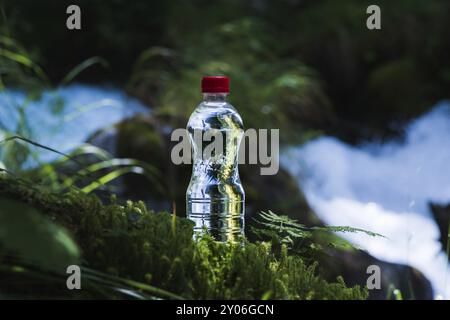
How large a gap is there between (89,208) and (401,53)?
305 inches

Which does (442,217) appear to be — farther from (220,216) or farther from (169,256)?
(169,256)

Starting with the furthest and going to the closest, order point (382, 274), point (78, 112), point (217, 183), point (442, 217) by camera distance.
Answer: point (78, 112), point (442, 217), point (382, 274), point (217, 183)

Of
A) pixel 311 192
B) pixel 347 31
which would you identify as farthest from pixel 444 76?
pixel 311 192

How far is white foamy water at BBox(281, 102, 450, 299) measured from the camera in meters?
5.21

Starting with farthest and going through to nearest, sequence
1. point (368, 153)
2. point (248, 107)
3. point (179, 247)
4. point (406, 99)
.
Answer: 1. point (406, 99)
2. point (368, 153)
3. point (248, 107)
4. point (179, 247)

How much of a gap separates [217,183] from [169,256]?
794 mm

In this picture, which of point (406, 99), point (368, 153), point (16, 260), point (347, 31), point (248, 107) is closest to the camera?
point (16, 260)

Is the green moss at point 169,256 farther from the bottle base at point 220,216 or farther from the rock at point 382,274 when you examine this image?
the rock at point 382,274

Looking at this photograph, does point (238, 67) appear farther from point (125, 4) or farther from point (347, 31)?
point (125, 4)

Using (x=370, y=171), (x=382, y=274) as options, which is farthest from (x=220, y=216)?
(x=370, y=171)

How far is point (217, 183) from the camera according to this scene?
1.99 meters

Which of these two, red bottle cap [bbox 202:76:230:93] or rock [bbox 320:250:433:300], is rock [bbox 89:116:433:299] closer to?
rock [bbox 320:250:433:300]

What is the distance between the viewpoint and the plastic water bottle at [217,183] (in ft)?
6.28
